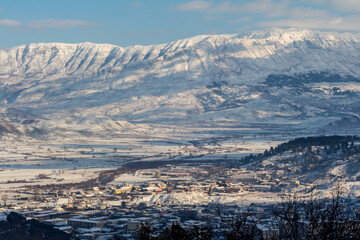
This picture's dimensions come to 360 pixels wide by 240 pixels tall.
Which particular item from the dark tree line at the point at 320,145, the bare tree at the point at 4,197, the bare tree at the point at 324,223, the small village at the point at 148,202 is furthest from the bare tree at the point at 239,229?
the dark tree line at the point at 320,145

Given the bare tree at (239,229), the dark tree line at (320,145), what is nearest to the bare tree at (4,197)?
the dark tree line at (320,145)

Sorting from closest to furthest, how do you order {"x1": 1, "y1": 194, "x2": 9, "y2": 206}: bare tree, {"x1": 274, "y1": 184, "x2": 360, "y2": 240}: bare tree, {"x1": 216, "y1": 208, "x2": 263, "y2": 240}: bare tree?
{"x1": 274, "y1": 184, "x2": 360, "y2": 240}: bare tree
{"x1": 216, "y1": 208, "x2": 263, "y2": 240}: bare tree
{"x1": 1, "y1": 194, "x2": 9, "y2": 206}: bare tree

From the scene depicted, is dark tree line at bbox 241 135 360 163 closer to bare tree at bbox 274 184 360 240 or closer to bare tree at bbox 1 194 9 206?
bare tree at bbox 1 194 9 206

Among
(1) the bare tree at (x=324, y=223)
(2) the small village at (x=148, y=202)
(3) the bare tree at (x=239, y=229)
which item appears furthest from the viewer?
(2) the small village at (x=148, y=202)

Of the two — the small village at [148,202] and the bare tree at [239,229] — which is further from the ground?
the bare tree at [239,229]

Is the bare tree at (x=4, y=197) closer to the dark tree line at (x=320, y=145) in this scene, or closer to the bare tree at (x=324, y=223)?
the dark tree line at (x=320, y=145)

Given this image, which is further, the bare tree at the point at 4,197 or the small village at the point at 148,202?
the bare tree at the point at 4,197

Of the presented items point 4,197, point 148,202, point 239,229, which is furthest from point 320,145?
point 239,229

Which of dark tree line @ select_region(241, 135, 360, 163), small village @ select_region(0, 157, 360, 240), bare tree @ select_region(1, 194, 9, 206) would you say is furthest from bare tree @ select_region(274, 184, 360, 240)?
dark tree line @ select_region(241, 135, 360, 163)

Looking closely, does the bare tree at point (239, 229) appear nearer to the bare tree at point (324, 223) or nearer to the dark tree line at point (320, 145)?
the bare tree at point (324, 223)

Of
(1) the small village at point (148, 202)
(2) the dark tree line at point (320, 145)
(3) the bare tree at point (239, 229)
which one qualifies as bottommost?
(1) the small village at point (148, 202)

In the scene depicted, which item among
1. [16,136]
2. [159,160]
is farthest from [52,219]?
[16,136]

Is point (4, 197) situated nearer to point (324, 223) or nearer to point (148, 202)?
point (148, 202)

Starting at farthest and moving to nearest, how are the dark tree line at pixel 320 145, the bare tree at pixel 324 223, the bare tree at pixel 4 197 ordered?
1. the dark tree line at pixel 320 145
2. the bare tree at pixel 4 197
3. the bare tree at pixel 324 223
